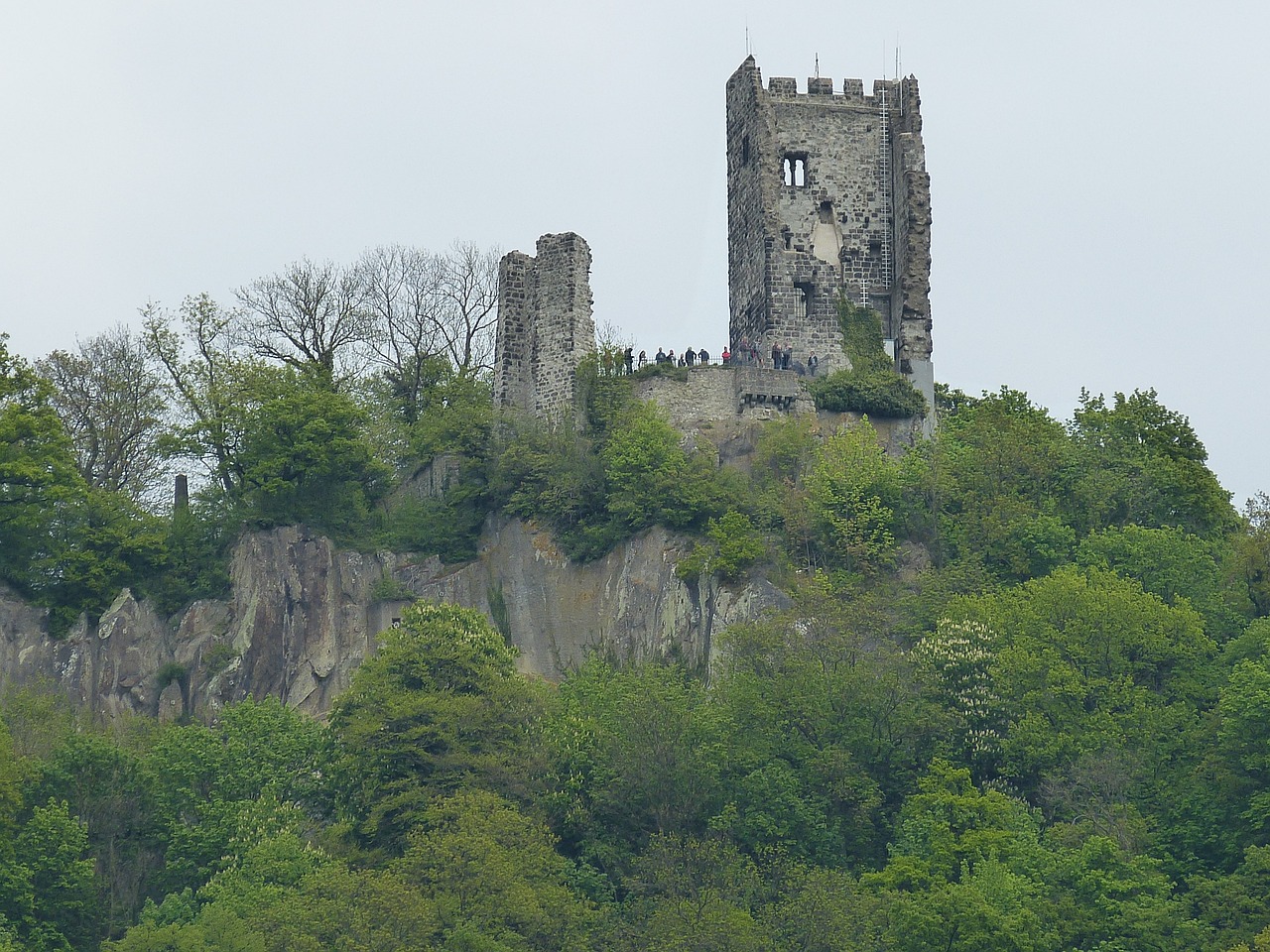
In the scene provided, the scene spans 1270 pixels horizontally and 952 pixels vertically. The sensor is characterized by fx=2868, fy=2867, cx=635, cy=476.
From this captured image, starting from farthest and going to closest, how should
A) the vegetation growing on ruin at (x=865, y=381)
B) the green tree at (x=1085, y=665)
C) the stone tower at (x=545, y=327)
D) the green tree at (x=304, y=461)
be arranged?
1. the vegetation growing on ruin at (x=865, y=381)
2. the stone tower at (x=545, y=327)
3. the green tree at (x=304, y=461)
4. the green tree at (x=1085, y=665)

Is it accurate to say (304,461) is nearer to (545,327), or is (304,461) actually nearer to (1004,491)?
(545,327)

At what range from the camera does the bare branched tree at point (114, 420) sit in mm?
71312

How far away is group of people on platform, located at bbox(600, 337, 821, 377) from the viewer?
65625 mm

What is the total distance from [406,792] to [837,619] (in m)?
10.2

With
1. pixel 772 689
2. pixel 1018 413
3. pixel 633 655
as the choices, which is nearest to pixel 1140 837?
pixel 772 689

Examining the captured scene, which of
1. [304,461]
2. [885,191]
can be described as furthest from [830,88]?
[304,461]

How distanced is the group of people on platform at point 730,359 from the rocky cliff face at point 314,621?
442 centimetres

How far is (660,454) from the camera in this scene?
62781 millimetres

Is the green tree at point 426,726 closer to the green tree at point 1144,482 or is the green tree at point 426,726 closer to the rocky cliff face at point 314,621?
the rocky cliff face at point 314,621

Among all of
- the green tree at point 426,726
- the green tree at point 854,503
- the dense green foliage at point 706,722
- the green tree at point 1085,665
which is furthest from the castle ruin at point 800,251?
the green tree at point 426,726

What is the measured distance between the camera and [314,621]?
210ft

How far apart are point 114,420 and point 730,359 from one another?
1620 cm

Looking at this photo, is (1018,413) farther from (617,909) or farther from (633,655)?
(617,909)

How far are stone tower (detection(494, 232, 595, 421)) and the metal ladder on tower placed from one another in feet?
25.6
